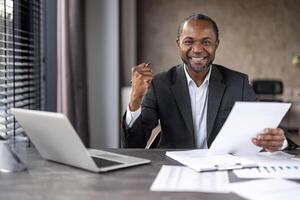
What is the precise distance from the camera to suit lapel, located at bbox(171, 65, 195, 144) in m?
1.88

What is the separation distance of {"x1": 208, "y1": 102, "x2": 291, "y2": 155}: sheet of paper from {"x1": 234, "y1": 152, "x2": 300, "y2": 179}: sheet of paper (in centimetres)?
5

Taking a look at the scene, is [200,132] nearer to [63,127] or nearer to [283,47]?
[63,127]

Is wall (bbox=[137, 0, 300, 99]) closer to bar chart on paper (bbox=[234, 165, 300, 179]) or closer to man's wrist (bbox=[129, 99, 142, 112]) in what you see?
man's wrist (bbox=[129, 99, 142, 112])

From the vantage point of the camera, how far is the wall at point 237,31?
5.44m

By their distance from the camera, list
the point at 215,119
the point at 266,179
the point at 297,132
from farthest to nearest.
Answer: the point at 297,132 → the point at 215,119 → the point at 266,179

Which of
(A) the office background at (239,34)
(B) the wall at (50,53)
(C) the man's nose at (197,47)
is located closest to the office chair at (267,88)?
(A) the office background at (239,34)

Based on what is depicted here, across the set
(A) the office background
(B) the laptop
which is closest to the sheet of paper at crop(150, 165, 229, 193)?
(B) the laptop

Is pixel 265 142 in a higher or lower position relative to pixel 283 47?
lower

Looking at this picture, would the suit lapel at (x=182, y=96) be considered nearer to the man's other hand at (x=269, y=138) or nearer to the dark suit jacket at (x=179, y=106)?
the dark suit jacket at (x=179, y=106)

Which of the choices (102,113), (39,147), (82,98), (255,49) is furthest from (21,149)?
(255,49)

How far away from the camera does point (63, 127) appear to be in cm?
117

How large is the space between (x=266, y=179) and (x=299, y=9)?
4.85 m

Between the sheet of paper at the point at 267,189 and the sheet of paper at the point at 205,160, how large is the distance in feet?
0.50

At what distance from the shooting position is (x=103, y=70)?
3.96m
